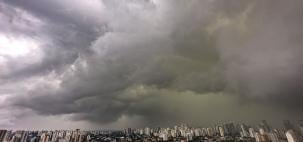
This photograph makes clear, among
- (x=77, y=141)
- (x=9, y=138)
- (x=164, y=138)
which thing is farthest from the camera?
(x=164, y=138)

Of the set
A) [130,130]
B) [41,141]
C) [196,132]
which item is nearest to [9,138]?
[41,141]

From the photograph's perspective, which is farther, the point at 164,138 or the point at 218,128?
the point at 218,128

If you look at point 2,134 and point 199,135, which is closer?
point 2,134

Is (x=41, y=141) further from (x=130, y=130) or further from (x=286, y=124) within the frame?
(x=286, y=124)

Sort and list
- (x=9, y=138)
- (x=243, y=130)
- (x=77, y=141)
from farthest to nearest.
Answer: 1. (x=243, y=130)
2. (x=77, y=141)
3. (x=9, y=138)

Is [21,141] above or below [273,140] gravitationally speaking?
above

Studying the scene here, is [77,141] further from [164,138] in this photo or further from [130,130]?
[130,130]

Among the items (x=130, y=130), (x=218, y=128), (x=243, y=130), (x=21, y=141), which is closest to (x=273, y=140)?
(x=243, y=130)

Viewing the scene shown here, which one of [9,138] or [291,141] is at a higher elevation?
[9,138]

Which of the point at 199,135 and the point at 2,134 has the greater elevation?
the point at 2,134
